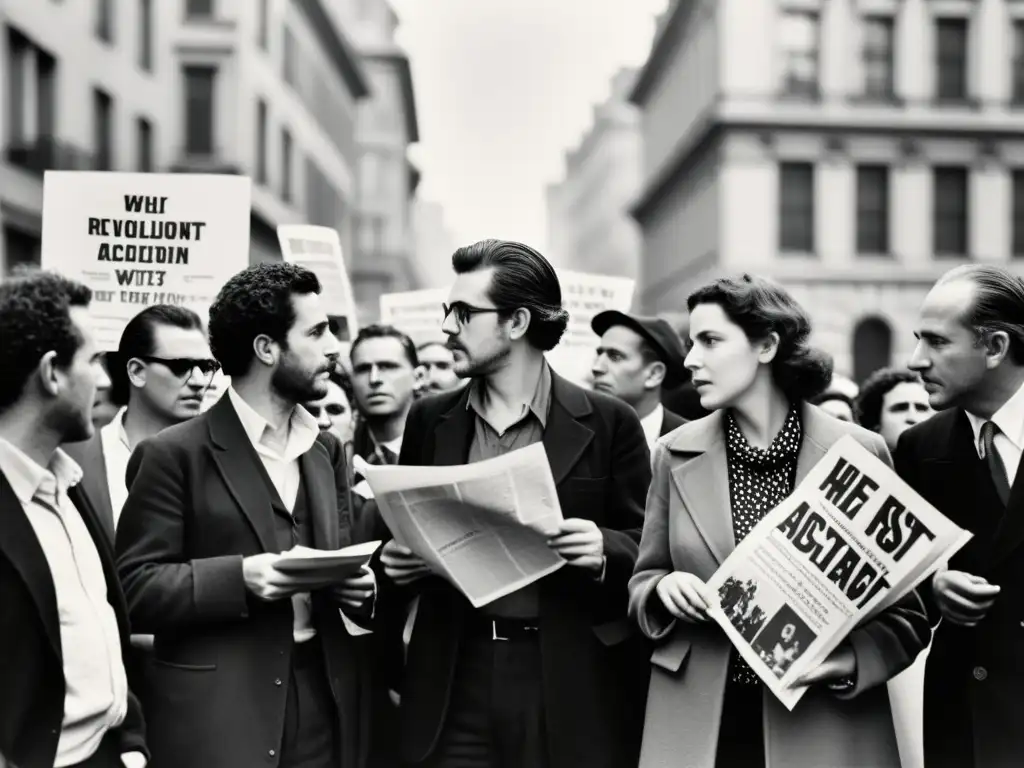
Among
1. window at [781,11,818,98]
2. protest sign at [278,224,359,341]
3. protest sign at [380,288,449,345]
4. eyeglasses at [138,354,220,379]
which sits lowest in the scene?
eyeglasses at [138,354,220,379]

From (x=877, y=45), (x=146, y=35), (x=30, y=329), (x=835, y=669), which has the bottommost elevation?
(x=835, y=669)

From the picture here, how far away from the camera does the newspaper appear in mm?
4020

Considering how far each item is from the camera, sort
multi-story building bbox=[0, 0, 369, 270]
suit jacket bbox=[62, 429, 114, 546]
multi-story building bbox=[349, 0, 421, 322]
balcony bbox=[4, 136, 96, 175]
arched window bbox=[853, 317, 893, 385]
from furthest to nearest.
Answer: multi-story building bbox=[349, 0, 421, 322] < arched window bbox=[853, 317, 893, 385] < multi-story building bbox=[0, 0, 369, 270] < balcony bbox=[4, 136, 96, 175] < suit jacket bbox=[62, 429, 114, 546]

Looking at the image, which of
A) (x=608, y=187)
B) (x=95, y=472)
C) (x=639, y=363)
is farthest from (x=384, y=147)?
(x=95, y=472)

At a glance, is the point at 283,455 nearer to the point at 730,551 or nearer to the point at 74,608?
the point at 74,608

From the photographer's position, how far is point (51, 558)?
3.45 meters

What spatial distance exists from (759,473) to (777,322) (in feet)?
1.58

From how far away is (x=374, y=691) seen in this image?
4812mm

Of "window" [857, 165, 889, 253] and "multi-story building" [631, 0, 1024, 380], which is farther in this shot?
"window" [857, 165, 889, 253]

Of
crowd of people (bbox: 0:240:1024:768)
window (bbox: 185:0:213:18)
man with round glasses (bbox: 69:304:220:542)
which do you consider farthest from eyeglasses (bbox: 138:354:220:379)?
window (bbox: 185:0:213:18)

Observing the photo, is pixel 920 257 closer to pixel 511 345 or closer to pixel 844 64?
pixel 844 64

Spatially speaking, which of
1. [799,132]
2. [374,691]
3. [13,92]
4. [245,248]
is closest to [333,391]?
[245,248]

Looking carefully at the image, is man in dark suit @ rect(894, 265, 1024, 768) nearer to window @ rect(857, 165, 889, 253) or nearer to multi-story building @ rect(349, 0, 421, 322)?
window @ rect(857, 165, 889, 253)

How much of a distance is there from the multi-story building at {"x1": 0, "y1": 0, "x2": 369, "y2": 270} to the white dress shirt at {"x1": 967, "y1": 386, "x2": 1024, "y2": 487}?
20.2 m
